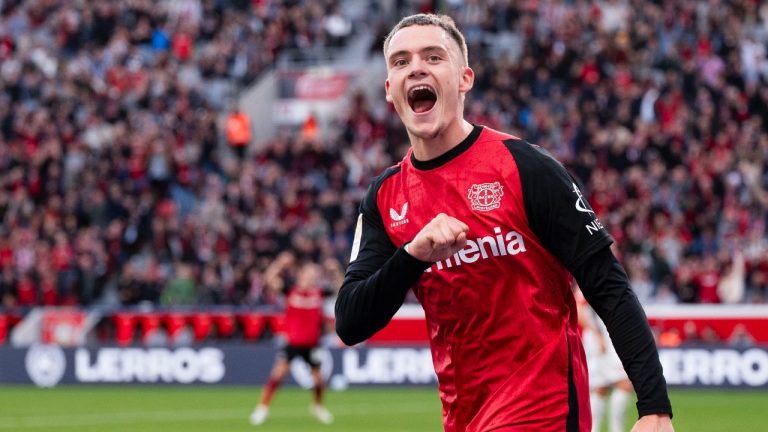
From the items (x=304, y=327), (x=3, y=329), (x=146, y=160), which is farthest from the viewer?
(x=146, y=160)

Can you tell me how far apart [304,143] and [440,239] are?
25494mm

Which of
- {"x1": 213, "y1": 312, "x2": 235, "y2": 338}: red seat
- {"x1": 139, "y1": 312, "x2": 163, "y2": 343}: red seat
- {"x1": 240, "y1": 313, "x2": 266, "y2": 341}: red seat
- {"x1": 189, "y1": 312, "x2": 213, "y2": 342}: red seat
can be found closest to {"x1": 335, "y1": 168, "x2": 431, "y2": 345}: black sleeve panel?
{"x1": 240, "y1": 313, "x2": 266, "y2": 341}: red seat

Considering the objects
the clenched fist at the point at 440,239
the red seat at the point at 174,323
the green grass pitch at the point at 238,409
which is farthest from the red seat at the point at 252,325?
the clenched fist at the point at 440,239

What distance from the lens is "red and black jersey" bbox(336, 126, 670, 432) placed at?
513 centimetres

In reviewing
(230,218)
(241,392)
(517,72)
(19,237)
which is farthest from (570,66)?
(19,237)

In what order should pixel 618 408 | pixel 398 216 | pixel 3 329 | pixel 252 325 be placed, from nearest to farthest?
1. pixel 398 216
2. pixel 618 408
3. pixel 252 325
4. pixel 3 329

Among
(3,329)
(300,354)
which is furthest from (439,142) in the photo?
(3,329)

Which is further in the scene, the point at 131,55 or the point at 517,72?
the point at 131,55

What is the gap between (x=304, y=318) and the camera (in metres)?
20.3

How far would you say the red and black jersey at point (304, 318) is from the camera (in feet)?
66.1

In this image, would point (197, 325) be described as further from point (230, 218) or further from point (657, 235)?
point (657, 235)

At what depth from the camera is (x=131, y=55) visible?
33625 millimetres

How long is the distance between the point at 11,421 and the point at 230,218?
10.6m

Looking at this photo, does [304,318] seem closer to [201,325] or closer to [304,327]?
[304,327]
